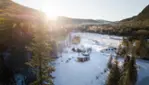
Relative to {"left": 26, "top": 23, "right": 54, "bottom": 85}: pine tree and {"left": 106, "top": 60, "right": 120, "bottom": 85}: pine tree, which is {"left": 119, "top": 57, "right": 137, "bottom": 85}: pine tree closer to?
{"left": 106, "top": 60, "right": 120, "bottom": 85}: pine tree

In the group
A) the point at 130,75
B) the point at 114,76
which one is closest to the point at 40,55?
the point at 114,76

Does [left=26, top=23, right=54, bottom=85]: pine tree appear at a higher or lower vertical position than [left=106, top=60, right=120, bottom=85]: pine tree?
higher

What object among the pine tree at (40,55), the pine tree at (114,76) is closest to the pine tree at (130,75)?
the pine tree at (114,76)

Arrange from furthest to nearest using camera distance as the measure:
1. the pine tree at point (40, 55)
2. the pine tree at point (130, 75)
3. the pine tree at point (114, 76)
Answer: the pine tree at point (130, 75) → the pine tree at point (114, 76) → the pine tree at point (40, 55)

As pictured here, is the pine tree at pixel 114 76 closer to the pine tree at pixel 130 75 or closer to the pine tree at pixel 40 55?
the pine tree at pixel 130 75

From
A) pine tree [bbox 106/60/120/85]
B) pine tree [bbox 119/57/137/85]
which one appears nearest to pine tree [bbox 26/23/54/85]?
pine tree [bbox 106/60/120/85]

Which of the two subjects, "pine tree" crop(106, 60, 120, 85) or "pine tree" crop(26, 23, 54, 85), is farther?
"pine tree" crop(106, 60, 120, 85)

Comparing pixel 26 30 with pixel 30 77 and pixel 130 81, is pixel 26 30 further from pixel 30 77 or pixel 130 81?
pixel 130 81

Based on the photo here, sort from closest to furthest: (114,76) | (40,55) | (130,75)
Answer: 1. (40,55)
2. (114,76)
3. (130,75)

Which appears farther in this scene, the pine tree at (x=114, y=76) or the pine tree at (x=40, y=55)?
the pine tree at (x=114, y=76)

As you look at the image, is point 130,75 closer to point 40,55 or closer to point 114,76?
point 114,76

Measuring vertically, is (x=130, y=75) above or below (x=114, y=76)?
above

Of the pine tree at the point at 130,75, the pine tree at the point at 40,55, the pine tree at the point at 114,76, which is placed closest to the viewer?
the pine tree at the point at 40,55
